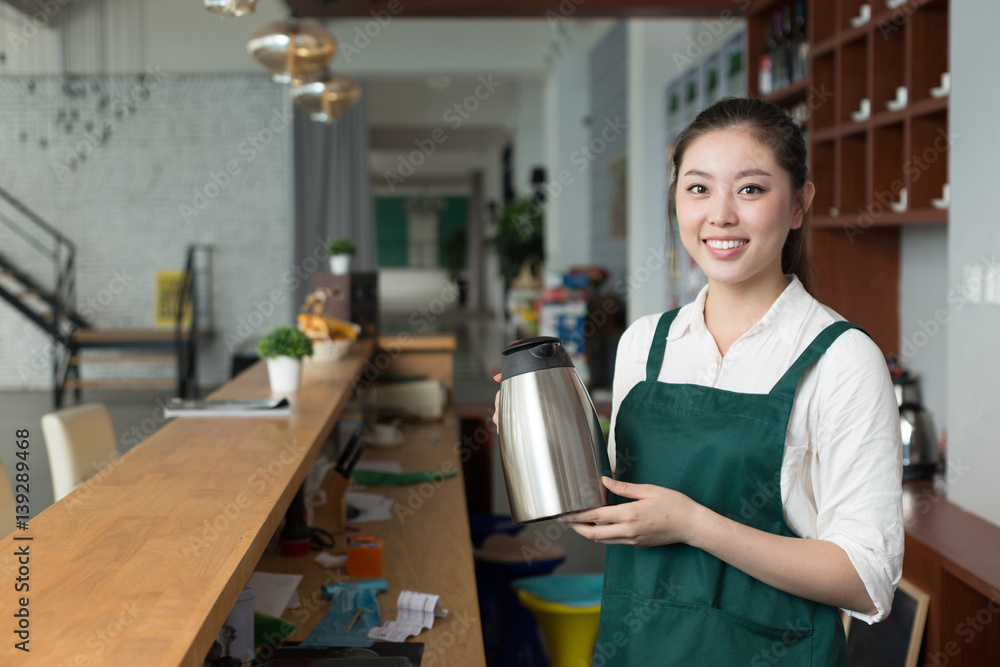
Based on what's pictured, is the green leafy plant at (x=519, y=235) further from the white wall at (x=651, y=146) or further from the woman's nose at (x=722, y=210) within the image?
the woman's nose at (x=722, y=210)

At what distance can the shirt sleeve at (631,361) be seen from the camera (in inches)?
54.3

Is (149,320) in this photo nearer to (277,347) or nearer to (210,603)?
(277,347)

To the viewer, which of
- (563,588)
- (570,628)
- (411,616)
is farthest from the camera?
(563,588)

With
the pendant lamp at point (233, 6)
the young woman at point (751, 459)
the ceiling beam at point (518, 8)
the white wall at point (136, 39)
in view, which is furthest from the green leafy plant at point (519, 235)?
the young woman at point (751, 459)

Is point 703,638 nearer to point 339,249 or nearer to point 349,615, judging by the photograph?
point 349,615

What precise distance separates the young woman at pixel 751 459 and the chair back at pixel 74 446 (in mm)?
2088

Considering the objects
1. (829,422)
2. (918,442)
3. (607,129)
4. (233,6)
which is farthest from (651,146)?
(829,422)

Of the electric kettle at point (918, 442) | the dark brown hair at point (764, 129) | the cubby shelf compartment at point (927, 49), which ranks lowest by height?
the electric kettle at point (918, 442)

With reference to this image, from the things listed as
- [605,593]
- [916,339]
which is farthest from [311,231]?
[605,593]

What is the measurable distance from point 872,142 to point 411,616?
232cm

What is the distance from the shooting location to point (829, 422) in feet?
3.72

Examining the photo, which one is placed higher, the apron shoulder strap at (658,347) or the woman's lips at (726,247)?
the woman's lips at (726,247)

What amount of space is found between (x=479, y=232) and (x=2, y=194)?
46.3 ft

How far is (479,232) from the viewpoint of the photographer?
2189 centimetres
